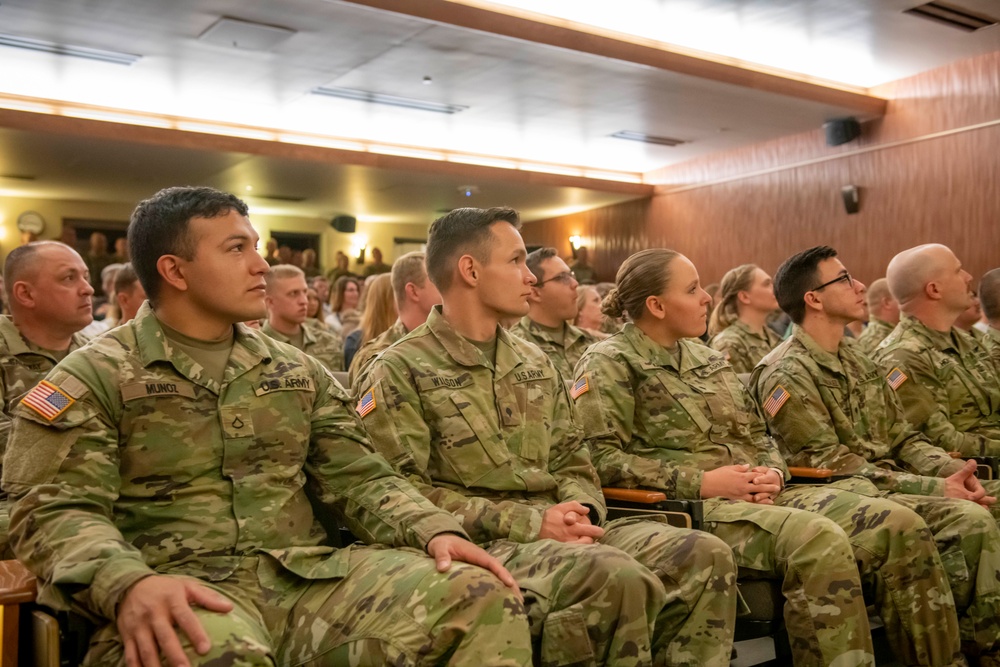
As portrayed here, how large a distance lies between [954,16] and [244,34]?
5.38 m

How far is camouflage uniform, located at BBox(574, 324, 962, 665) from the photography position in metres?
2.20

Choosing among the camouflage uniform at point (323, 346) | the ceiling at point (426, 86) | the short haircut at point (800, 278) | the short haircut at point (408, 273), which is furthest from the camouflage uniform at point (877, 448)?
the ceiling at point (426, 86)

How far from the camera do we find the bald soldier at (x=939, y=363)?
3.41 meters

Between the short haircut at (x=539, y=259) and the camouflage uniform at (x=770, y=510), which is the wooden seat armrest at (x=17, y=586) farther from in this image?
the short haircut at (x=539, y=259)

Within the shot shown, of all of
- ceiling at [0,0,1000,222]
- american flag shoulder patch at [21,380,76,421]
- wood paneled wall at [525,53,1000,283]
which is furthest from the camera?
wood paneled wall at [525,53,1000,283]

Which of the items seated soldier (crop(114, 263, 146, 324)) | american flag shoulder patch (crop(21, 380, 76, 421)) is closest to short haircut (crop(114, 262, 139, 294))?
seated soldier (crop(114, 263, 146, 324))

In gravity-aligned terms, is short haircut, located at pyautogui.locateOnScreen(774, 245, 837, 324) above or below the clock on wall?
below

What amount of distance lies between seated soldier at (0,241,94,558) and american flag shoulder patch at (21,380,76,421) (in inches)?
54.3

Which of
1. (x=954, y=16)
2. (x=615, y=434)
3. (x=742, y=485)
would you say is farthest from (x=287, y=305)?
(x=954, y=16)

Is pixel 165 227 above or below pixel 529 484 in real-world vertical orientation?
above

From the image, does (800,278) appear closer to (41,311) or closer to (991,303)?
(991,303)

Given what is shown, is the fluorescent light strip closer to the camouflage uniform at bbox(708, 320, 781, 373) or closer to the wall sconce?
the camouflage uniform at bbox(708, 320, 781, 373)

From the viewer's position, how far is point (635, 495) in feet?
7.83

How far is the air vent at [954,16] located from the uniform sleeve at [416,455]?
6.12m
